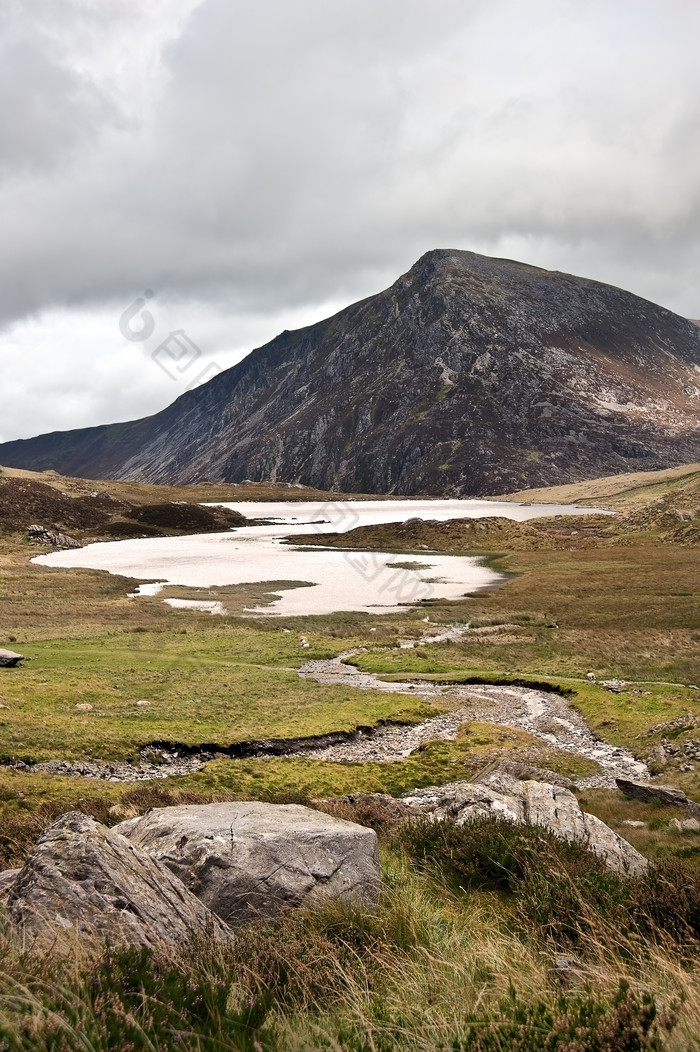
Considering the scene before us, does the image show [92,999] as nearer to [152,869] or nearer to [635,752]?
[152,869]

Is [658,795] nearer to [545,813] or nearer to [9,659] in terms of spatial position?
[545,813]

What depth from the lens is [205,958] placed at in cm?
574

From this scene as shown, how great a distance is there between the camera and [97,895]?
660 cm

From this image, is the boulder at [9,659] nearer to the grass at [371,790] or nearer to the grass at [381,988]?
the grass at [371,790]

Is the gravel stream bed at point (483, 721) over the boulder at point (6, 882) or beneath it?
beneath

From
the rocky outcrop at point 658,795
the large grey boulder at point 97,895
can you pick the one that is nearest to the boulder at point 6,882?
the large grey boulder at point 97,895

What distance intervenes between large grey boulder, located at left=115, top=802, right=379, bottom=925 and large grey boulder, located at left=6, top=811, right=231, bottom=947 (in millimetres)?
823

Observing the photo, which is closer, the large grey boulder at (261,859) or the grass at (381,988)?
the grass at (381,988)

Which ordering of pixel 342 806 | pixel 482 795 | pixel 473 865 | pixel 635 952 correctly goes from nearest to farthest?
pixel 635 952, pixel 473 865, pixel 482 795, pixel 342 806

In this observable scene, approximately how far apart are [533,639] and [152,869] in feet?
153

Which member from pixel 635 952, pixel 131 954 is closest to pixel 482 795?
pixel 635 952

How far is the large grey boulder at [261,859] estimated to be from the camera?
26.4 feet

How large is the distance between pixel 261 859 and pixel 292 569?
276ft

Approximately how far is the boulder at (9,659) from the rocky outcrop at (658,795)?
32.6 m
